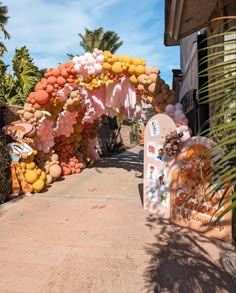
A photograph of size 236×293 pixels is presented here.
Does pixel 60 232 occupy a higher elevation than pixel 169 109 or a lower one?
lower

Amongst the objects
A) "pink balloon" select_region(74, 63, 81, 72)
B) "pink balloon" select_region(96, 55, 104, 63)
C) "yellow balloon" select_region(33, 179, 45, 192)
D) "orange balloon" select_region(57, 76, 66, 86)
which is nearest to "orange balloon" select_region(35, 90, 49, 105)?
"orange balloon" select_region(57, 76, 66, 86)

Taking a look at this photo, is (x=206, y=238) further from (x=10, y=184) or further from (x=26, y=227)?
(x=10, y=184)

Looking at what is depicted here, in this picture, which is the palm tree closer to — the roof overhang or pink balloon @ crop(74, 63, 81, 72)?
pink balloon @ crop(74, 63, 81, 72)

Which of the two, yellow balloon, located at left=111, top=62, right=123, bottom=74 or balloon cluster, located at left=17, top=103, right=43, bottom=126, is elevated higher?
yellow balloon, located at left=111, top=62, right=123, bottom=74

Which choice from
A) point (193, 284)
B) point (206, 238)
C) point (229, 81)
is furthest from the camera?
point (206, 238)

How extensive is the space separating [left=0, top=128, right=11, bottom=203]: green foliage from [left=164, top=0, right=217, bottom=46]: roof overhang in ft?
14.5

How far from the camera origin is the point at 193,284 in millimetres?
3529

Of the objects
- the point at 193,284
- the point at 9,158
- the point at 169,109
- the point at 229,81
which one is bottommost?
the point at 193,284

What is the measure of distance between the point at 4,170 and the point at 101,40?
1868 cm

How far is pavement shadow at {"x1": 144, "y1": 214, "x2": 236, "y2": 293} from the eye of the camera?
11.4ft

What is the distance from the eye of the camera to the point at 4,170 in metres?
7.58

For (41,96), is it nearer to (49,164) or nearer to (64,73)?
(64,73)

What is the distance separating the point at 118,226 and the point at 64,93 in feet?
15.8

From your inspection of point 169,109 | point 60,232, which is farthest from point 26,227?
point 169,109
